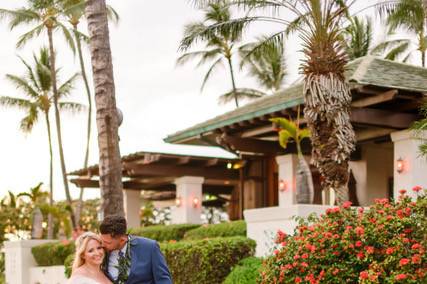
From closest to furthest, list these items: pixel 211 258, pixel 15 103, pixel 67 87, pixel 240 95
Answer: pixel 211 258, pixel 15 103, pixel 67 87, pixel 240 95

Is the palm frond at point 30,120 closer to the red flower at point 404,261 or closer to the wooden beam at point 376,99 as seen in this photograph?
the wooden beam at point 376,99

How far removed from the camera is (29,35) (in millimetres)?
33719

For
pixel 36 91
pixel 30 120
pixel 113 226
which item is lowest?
pixel 113 226

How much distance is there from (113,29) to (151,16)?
1184 centimetres

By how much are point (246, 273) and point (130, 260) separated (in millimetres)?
7299

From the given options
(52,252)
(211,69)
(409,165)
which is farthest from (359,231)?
(211,69)

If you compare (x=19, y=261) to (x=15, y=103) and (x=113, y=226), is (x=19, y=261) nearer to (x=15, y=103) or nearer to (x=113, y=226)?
(x=113, y=226)

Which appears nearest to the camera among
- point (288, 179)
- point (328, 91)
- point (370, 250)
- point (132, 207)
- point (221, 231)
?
point (370, 250)

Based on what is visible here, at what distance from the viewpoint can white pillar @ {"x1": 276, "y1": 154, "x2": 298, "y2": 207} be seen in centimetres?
2161

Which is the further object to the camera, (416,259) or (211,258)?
(211,258)

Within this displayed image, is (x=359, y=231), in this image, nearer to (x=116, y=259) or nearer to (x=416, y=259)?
(x=416, y=259)

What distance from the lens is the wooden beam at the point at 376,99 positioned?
17.5 meters

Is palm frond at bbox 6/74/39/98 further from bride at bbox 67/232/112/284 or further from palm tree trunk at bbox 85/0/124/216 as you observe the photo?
bride at bbox 67/232/112/284

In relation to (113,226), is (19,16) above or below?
above
